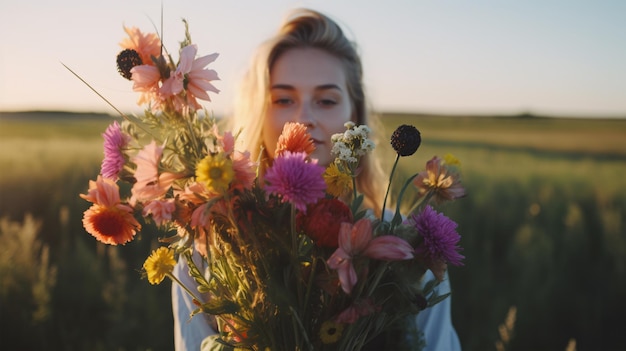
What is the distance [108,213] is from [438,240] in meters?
0.37

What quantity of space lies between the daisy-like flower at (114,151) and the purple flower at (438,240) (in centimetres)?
35

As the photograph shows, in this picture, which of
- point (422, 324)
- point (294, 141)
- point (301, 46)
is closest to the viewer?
point (294, 141)

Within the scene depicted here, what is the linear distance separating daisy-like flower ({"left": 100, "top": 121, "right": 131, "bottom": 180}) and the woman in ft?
2.23

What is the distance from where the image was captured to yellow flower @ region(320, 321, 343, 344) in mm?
707

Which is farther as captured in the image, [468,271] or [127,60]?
[468,271]

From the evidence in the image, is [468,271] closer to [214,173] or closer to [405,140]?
[405,140]

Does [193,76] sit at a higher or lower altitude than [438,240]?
higher

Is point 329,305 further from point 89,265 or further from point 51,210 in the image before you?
point 51,210

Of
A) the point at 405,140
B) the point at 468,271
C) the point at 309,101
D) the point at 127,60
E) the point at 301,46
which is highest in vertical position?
the point at 301,46

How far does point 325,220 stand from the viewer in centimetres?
66

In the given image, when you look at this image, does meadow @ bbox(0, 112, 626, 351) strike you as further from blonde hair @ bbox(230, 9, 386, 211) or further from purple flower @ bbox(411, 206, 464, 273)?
purple flower @ bbox(411, 206, 464, 273)

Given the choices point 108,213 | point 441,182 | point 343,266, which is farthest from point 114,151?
point 441,182

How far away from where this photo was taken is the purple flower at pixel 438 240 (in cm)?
69

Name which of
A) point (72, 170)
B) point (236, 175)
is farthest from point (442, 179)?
point (72, 170)
